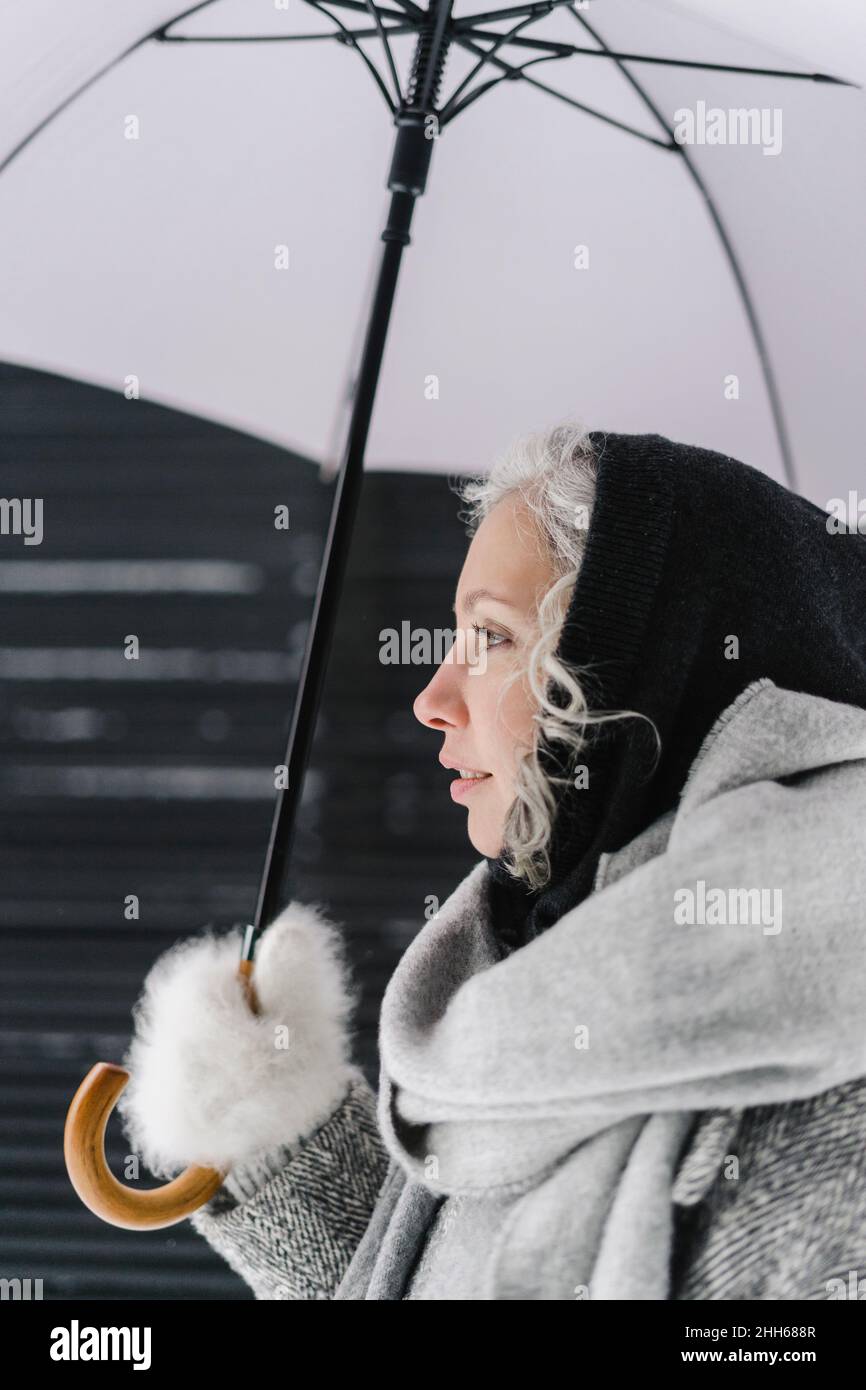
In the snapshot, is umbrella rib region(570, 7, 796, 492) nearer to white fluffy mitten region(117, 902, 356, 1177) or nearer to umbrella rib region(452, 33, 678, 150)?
umbrella rib region(452, 33, 678, 150)

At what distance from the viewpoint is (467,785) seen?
1.40 metres

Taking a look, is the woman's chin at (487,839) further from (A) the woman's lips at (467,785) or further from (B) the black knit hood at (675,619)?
(B) the black knit hood at (675,619)

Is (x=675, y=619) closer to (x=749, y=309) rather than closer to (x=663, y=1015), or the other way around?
(x=663, y=1015)

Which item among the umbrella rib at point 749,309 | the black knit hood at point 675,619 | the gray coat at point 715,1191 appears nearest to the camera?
the gray coat at point 715,1191

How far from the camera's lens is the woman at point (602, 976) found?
3.13ft

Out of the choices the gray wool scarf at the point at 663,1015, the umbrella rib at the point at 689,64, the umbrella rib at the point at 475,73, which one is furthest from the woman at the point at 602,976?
the umbrella rib at the point at 689,64

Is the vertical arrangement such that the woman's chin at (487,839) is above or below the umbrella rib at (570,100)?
below

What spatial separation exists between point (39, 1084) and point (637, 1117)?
156cm

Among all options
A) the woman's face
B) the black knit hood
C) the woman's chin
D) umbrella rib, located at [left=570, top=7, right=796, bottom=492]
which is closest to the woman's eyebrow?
the woman's face

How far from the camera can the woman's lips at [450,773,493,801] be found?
1.38 m

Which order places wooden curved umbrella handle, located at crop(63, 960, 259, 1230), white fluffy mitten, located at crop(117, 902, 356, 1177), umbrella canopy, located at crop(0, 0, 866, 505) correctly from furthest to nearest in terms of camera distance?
umbrella canopy, located at crop(0, 0, 866, 505) < white fluffy mitten, located at crop(117, 902, 356, 1177) < wooden curved umbrella handle, located at crop(63, 960, 259, 1230)

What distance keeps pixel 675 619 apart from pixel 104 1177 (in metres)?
0.93

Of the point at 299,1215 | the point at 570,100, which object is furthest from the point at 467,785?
the point at 570,100
